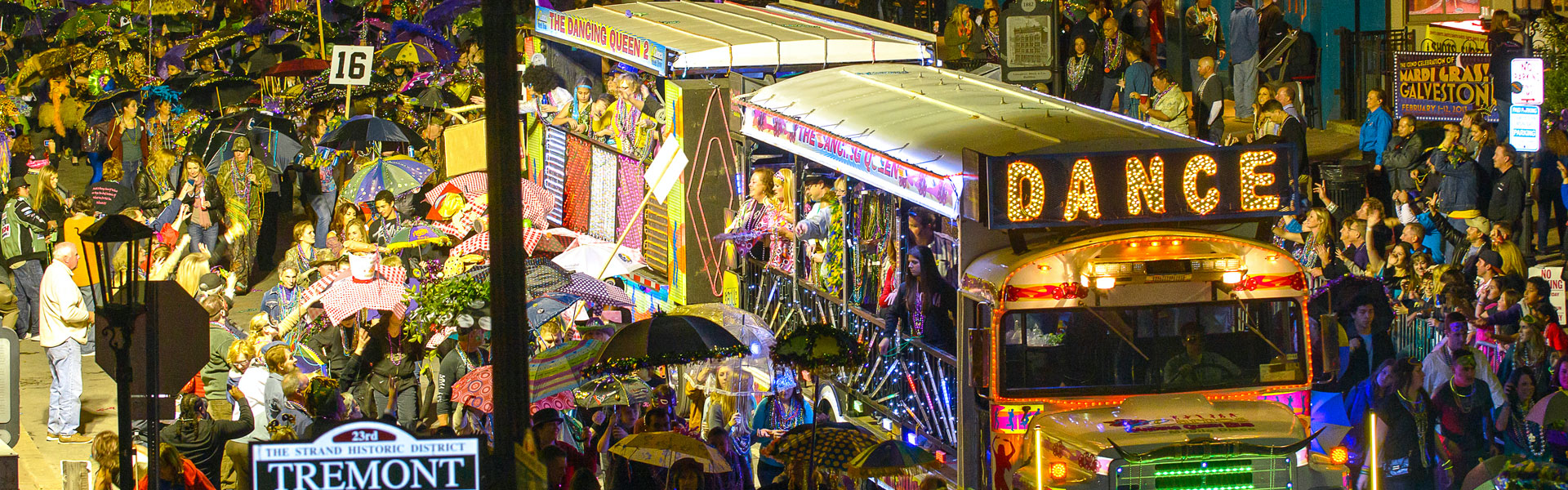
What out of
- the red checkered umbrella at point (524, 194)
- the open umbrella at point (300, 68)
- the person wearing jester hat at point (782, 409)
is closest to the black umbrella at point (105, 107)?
the open umbrella at point (300, 68)

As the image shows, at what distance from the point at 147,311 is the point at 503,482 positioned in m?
3.63

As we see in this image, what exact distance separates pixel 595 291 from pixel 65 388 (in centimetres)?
474

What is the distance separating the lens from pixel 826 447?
33.4 feet

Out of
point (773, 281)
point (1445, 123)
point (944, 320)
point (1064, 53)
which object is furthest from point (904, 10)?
point (944, 320)

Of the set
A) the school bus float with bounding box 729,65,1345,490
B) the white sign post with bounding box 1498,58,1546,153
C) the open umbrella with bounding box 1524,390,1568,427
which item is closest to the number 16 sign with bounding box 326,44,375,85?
the school bus float with bounding box 729,65,1345,490

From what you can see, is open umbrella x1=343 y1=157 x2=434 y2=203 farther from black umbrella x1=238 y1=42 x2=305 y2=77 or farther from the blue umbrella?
black umbrella x1=238 y1=42 x2=305 y2=77

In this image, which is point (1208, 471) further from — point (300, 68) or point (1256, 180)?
point (300, 68)

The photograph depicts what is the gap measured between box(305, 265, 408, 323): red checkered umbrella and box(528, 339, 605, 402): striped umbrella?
194 centimetres

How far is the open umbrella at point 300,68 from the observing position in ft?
87.7

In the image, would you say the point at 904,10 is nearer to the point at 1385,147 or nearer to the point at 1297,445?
the point at 1385,147

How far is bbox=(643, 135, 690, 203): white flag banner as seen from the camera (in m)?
15.0

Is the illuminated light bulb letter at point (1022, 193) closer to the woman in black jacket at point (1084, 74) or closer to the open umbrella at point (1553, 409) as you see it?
the open umbrella at point (1553, 409)

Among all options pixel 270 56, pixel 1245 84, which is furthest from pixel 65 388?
pixel 270 56

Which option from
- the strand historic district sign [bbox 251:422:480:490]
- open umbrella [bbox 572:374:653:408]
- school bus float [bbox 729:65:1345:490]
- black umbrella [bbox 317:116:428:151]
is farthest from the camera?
black umbrella [bbox 317:116:428:151]
